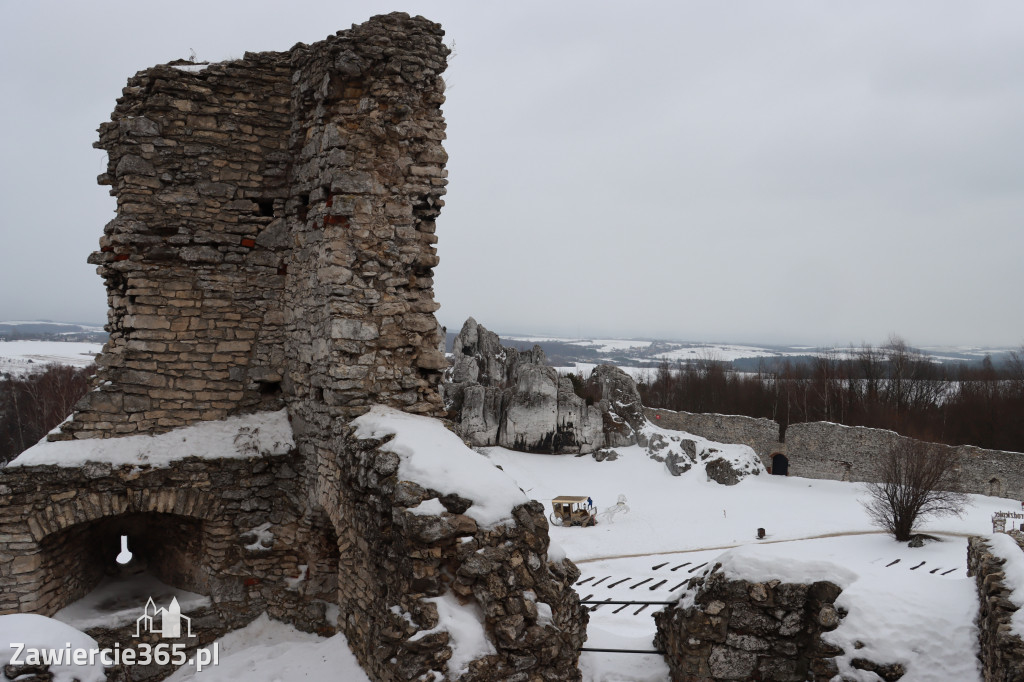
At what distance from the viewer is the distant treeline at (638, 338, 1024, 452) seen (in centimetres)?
2898

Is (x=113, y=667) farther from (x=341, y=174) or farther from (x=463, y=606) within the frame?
(x=341, y=174)

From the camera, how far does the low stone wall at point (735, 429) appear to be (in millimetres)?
28062

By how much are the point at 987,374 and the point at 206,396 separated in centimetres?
4603

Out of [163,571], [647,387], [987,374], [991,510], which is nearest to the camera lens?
[163,571]

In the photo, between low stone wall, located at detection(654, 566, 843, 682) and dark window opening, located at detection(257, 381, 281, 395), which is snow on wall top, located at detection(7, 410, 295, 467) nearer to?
dark window opening, located at detection(257, 381, 281, 395)

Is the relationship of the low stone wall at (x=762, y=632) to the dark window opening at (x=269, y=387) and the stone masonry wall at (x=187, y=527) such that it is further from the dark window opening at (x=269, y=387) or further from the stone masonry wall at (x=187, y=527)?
the dark window opening at (x=269, y=387)

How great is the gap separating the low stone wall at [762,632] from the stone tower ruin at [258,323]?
4.01ft

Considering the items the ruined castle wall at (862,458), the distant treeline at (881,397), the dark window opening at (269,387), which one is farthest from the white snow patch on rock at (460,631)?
the distant treeline at (881,397)

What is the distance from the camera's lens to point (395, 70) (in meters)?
6.19

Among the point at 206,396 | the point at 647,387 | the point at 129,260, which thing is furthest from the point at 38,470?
the point at 647,387

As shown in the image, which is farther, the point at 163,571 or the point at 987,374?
the point at 987,374

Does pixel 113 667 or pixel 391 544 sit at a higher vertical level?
pixel 391 544

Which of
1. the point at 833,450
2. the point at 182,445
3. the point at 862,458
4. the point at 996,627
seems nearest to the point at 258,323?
the point at 182,445

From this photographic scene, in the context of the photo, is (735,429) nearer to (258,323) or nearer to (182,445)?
(258,323)
